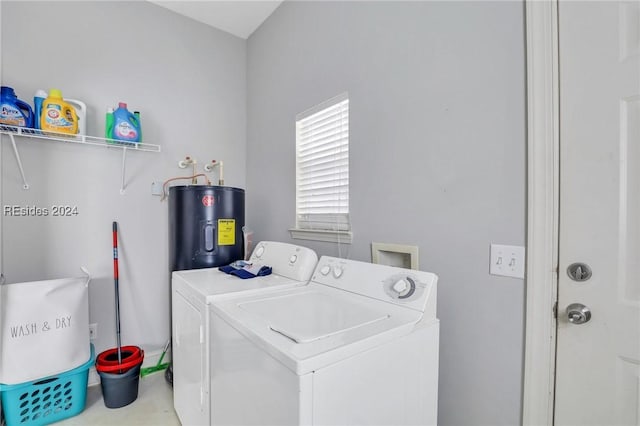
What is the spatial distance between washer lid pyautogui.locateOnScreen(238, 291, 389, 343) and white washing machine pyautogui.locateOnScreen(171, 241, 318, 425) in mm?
183

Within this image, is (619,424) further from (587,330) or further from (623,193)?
(623,193)

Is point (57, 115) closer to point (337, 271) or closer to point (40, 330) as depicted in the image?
point (40, 330)

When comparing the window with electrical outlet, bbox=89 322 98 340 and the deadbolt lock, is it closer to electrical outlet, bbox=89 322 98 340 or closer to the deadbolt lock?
the deadbolt lock

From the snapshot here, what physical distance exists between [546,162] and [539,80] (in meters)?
0.28

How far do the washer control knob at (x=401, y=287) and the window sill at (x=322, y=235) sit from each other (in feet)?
1.83

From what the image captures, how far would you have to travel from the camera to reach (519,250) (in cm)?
104

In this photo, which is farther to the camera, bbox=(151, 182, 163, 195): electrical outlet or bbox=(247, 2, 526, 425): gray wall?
bbox=(151, 182, 163, 195): electrical outlet

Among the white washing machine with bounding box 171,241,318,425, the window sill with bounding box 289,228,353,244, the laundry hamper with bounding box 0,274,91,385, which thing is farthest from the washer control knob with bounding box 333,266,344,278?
the laundry hamper with bounding box 0,274,91,385

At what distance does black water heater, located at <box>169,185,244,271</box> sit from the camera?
1.87 metres

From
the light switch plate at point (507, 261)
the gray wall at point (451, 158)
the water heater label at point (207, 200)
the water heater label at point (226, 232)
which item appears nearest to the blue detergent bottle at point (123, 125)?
the water heater label at point (207, 200)

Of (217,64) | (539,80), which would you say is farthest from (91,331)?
(539,80)

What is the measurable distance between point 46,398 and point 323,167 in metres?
2.07

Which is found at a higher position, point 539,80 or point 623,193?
point 539,80

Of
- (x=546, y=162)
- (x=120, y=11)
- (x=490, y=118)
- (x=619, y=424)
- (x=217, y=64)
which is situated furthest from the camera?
(x=217, y=64)
